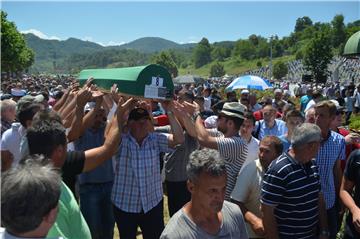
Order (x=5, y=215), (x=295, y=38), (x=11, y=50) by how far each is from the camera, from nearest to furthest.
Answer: (x=5, y=215), (x=11, y=50), (x=295, y=38)

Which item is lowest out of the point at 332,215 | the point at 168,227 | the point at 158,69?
the point at 332,215

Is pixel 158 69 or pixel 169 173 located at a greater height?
pixel 158 69

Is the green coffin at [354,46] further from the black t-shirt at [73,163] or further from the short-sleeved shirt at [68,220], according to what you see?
the short-sleeved shirt at [68,220]

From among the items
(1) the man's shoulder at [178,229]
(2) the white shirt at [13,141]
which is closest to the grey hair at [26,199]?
(1) the man's shoulder at [178,229]

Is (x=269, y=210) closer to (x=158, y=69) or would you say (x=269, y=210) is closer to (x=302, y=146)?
(x=302, y=146)

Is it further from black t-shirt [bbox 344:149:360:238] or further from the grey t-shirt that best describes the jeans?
black t-shirt [bbox 344:149:360:238]

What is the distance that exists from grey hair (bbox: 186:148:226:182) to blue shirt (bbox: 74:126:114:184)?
2223mm

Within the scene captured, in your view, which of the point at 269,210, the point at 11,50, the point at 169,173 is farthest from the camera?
the point at 11,50

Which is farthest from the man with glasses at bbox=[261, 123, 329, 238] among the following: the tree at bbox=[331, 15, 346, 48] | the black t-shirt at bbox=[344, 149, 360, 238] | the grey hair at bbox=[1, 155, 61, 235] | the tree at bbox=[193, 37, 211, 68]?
the tree at bbox=[193, 37, 211, 68]

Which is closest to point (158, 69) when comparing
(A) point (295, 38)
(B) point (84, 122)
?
(B) point (84, 122)

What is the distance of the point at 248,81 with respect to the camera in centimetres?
1479

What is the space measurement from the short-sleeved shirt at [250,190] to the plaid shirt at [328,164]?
123 centimetres

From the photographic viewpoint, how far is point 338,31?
119250 millimetres

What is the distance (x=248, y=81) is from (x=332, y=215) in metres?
10.6
